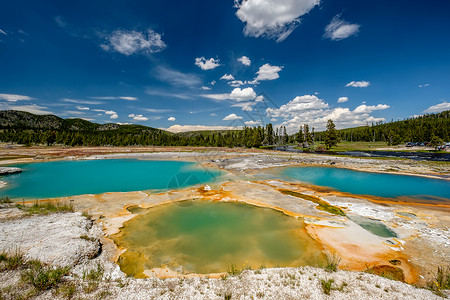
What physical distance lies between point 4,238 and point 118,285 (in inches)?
227

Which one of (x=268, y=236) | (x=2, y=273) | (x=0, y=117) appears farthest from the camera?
(x=0, y=117)

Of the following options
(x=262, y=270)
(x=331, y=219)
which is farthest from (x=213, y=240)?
(x=331, y=219)

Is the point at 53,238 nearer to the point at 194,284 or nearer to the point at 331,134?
the point at 194,284

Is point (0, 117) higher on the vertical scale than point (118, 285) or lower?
higher

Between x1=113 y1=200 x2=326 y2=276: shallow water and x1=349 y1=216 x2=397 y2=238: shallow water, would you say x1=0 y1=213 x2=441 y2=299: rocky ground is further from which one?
x1=349 y1=216 x2=397 y2=238: shallow water

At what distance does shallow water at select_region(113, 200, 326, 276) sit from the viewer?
688 centimetres

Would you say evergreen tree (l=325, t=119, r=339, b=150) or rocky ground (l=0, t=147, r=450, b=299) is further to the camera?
evergreen tree (l=325, t=119, r=339, b=150)

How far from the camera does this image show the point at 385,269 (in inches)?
248

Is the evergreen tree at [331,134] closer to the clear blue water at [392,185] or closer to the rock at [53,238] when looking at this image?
the clear blue water at [392,185]

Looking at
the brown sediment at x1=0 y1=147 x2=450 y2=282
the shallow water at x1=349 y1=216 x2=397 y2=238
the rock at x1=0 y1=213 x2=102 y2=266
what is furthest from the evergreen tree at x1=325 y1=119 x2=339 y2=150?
the rock at x1=0 y1=213 x2=102 y2=266

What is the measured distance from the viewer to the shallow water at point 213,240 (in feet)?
22.6

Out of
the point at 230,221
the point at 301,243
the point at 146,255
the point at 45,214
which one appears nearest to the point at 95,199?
the point at 45,214

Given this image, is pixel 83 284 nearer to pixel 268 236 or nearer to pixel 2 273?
pixel 2 273

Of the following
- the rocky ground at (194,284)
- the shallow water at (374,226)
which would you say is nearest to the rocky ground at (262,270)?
the rocky ground at (194,284)
